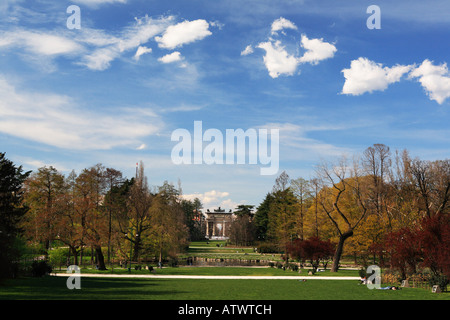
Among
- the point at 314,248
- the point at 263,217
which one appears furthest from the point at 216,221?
the point at 314,248

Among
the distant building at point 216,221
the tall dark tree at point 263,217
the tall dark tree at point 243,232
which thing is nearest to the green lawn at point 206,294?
the tall dark tree at point 263,217

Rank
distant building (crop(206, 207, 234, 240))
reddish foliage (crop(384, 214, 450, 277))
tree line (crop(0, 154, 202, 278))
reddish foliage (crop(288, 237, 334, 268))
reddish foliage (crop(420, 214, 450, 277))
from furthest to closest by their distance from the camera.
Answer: distant building (crop(206, 207, 234, 240)) → reddish foliage (crop(288, 237, 334, 268)) → tree line (crop(0, 154, 202, 278)) → reddish foliage (crop(384, 214, 450, 277)) → reddish foliage (crop(420, 214, 450, 277))

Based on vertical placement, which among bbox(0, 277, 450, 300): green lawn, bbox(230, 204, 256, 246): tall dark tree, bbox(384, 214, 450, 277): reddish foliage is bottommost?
bbox(230, 204, 256, 246): tall dark tree

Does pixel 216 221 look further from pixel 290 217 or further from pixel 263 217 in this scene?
pixel 290 217

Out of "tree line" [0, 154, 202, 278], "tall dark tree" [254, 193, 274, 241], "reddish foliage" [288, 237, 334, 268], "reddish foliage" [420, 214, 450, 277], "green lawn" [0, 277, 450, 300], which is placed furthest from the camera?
"tall dark tree" [254, 193, 274, 241]

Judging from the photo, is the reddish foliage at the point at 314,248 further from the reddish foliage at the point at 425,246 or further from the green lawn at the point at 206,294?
the green lawn at the point at 206,294

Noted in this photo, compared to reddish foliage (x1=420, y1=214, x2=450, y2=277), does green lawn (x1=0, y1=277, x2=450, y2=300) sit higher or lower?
lower

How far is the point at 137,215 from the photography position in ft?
170

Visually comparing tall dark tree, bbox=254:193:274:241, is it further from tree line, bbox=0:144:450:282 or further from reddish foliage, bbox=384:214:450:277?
reddish foliage, bbox=384:214:450:277

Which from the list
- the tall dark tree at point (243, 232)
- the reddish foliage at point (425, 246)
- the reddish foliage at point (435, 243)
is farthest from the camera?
the tall dark tree at point (243, 232)

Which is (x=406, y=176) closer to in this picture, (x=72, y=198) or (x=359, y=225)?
(x=359, y=225)

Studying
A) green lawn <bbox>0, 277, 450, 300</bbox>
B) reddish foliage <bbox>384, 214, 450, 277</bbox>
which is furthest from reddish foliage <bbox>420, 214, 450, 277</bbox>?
green lawn <bbox>0, 277, 450, 300</bbox>

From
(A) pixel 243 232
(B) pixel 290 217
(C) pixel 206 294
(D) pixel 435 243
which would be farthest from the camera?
(A) pixel 243 232
